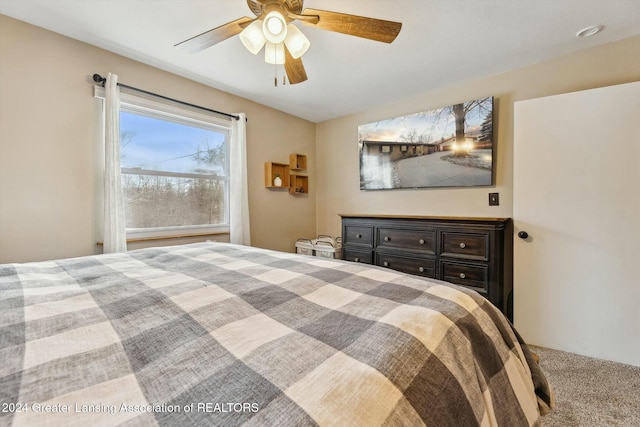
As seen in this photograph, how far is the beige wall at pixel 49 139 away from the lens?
1775 millimetres

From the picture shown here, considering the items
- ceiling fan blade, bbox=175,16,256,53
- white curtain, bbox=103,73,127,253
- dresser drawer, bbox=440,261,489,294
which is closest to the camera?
ceiling fan blade, bbox=175,16,256,53

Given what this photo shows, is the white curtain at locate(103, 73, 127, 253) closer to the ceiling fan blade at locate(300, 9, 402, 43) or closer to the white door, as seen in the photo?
the ceiling fan blade at locate(300, 9, 402, 43)

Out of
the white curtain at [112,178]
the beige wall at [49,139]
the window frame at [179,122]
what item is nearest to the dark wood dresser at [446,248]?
the window frame at [179,122]

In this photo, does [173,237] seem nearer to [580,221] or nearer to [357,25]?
[357,25]

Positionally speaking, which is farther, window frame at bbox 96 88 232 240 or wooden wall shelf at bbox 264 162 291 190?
wooden wall shelf at bbox 264 162 291 190

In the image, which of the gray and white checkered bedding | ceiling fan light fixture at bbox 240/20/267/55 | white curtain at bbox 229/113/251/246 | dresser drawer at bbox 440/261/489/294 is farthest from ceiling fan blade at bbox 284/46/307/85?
dresser drawer at bbox 440/261/489/294

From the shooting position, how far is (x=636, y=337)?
1803mm

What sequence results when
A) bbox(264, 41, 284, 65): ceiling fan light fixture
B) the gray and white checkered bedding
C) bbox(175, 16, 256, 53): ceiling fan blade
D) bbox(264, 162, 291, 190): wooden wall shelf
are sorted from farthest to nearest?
bbox(264, 162, 291, 190): wooden wall shelf
bbox(264, 41, 284, 65): ceiling fan light fixture
bbox(175, 16, 256, 53): ceiling fan blade
the gray and white checkered bedding

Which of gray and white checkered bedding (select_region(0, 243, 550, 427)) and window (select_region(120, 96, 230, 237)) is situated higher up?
window (select_region(120, 96, 230, 237))

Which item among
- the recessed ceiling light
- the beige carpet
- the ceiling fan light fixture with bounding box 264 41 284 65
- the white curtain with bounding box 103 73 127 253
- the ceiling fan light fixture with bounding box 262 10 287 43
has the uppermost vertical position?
the recessed ceiling light

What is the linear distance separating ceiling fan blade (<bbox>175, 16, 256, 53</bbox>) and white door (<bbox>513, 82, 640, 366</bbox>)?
2305 mm

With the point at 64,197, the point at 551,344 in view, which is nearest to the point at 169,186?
the point at 64,197

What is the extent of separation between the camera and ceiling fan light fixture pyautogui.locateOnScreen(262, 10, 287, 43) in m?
1.38

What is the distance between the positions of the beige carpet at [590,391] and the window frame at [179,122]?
300cm
